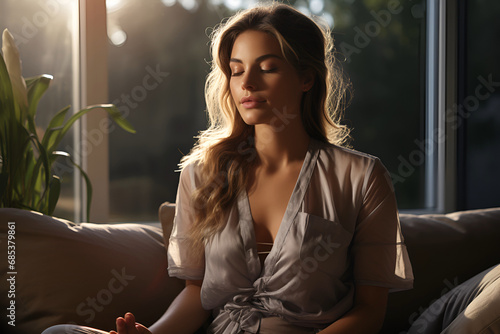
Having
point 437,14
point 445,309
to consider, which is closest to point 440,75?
point 437,14

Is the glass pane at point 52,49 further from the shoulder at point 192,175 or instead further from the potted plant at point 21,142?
the shoulder at point 192,175

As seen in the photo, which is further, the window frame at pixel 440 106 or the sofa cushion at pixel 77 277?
the window frame at pixel 440 106

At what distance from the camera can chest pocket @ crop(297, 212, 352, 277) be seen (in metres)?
1.11

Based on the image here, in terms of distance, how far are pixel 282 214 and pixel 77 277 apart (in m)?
0.58

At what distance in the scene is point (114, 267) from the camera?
1.37m

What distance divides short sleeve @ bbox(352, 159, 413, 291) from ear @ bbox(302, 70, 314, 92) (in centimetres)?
26

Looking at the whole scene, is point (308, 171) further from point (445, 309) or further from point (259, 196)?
point (445, 309)

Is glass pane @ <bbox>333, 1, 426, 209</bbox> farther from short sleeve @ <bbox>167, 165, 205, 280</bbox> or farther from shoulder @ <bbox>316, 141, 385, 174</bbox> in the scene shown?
short sleeve @ <bbox>167, 165, 205, 280</bbox>

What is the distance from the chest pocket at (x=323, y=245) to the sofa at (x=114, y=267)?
0.46m

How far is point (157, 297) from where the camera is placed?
4.60 feet

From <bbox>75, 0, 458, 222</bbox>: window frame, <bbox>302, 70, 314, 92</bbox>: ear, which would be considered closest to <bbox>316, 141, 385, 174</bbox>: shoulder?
<bbox>302, 70, 314, 92</bbox>: ear

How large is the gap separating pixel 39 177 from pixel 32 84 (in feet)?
1.06

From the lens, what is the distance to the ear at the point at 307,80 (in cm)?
123

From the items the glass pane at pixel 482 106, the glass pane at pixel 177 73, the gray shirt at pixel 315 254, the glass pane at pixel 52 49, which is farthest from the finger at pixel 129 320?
the glass pane at pixel 482 106
